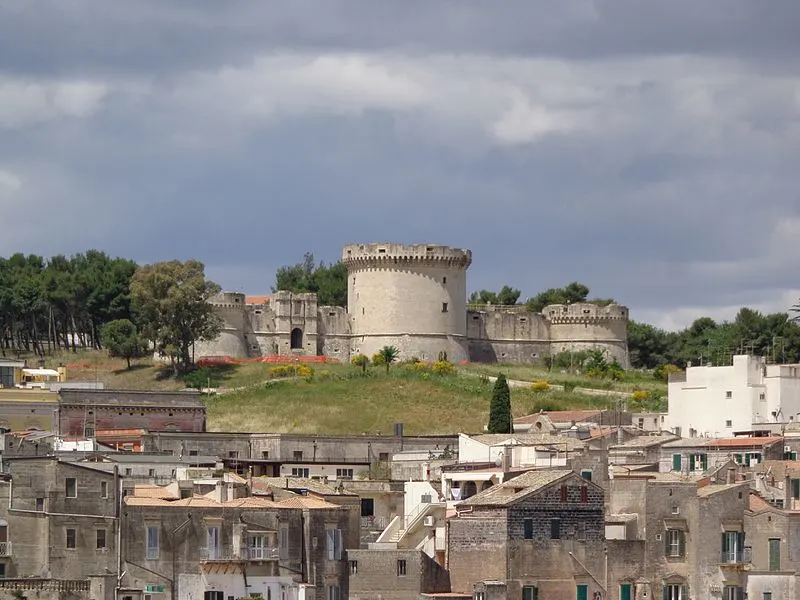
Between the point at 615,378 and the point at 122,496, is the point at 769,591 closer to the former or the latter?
the point at 122,496

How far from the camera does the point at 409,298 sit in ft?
477

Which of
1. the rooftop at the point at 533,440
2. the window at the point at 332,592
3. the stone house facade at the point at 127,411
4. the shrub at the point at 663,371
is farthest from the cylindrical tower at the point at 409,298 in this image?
the window at the point at 332,592

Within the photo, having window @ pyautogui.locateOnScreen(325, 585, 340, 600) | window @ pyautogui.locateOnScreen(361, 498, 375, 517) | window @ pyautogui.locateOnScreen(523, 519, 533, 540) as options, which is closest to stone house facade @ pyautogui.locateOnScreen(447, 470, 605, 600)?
window @ pyautogui.locateOnScreen(523, 519, 533, 540)

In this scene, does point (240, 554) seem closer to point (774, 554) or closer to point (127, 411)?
point (774, 554)

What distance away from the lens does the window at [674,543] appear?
79812 mm

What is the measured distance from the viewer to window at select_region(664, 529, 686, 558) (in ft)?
262

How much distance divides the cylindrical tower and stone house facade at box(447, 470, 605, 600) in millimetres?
66196

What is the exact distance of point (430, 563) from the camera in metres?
76.6

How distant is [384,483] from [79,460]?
1230 cm

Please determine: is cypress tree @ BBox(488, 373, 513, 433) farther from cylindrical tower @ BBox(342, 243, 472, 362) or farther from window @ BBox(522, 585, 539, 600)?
cylindrical tower @ BBox(342, 243, 472, 362)

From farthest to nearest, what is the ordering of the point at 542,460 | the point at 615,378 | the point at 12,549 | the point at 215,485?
1. the point at 615,378
2. the point at 542,460
3. the point at 215,485
4. the point at 12,549

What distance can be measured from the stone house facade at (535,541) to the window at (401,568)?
1900 mm

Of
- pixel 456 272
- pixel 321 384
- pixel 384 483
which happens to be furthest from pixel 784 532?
pixel 456 272

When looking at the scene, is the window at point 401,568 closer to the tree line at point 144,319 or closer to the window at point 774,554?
the window at point 774,554
